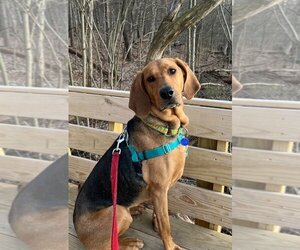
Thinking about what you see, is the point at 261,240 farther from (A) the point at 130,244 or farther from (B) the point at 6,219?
(B) the point at 6,219

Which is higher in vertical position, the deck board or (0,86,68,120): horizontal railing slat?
(0,86,68,120): horizontal railing slat

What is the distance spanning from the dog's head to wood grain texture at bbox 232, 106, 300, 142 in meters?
0.17

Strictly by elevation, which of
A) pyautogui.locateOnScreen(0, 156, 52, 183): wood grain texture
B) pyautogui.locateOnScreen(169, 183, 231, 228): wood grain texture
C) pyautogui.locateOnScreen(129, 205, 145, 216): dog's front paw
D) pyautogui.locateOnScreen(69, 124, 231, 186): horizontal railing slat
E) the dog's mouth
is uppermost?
the dog's mouth

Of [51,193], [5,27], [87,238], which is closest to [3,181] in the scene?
[51,193]

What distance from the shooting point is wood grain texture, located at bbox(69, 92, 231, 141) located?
Answer: 76 cm

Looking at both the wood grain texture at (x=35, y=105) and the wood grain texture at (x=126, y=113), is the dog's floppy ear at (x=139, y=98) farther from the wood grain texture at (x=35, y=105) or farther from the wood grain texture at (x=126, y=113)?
the wood grain texture at (x=35, y=105)

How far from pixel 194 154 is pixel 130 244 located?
252mm

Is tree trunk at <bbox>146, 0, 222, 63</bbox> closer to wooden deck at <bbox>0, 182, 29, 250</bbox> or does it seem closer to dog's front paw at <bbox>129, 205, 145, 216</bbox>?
dog's front paw at <bbox>129, 205, 145, 216</bbox>

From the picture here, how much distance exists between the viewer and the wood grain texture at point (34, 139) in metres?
0.82

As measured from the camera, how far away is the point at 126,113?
2.64ft

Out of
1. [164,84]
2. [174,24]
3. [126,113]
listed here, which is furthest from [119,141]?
[174,24]

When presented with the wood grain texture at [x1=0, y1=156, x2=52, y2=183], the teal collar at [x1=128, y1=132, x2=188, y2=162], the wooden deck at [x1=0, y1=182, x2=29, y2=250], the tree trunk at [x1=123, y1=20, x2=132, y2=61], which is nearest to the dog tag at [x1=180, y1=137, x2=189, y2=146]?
the teal collar at [x1=128, y1=132, x2=188, y2=162]

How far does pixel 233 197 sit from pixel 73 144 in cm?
41

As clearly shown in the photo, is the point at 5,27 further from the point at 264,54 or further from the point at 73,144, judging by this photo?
the point at 264,54
